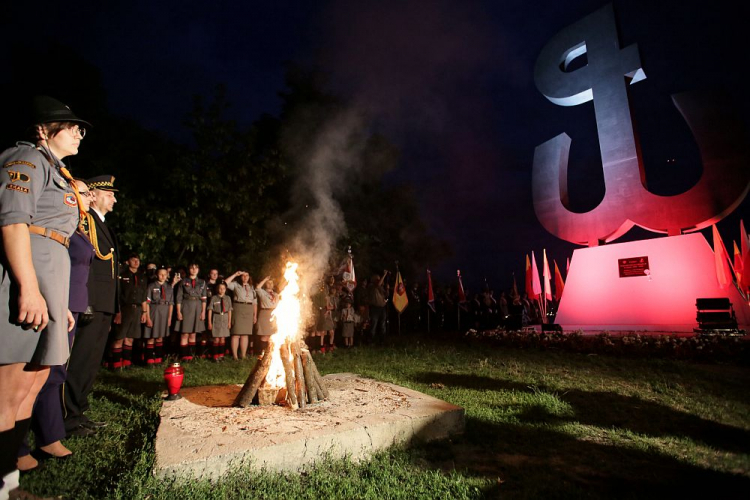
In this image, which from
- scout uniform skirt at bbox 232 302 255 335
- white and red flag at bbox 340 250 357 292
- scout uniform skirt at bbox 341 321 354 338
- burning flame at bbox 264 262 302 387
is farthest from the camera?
white and red flag at bbox 340 250 357 292

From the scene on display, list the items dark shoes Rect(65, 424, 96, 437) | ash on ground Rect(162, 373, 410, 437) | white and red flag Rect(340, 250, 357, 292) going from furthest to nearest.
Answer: white and red flag Rect(340, 250, 357, 292)
dark shoes Rect(65, 424, 96, 437)
ash on ground Rect(162, 373, 410, 437)

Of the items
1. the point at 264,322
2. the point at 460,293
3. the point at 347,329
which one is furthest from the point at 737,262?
the point at 264,322

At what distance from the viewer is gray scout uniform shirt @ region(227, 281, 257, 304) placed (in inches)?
356

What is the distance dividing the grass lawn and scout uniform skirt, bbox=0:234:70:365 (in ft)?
3.35

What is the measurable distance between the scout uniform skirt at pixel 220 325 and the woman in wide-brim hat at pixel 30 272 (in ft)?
22.2

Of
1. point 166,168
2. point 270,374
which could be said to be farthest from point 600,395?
point 166,168

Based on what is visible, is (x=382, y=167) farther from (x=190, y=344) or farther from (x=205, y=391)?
(x=205, y=391)

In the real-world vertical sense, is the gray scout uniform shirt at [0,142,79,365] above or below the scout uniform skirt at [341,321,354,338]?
above

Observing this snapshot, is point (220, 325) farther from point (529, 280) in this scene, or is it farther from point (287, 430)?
point (529, 280)

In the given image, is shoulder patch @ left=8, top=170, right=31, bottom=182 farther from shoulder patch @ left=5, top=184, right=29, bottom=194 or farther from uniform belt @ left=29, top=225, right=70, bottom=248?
uniform belt @ left=29, top=225, right=70, bottom=248

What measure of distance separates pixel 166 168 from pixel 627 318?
13626 mm

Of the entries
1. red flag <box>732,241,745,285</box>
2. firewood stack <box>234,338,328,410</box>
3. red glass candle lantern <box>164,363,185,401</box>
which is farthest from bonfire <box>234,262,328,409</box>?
red flag <box>732,241,745,285</box>

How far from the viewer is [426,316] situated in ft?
60.2

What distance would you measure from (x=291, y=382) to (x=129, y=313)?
5151 mm
